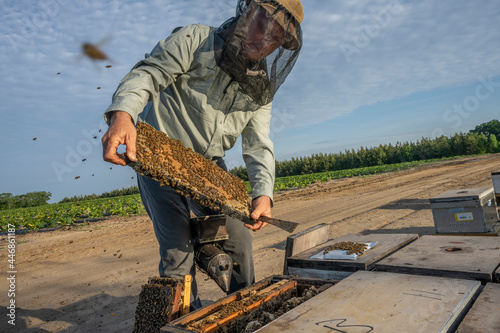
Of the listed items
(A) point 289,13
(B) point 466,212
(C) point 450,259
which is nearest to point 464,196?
(B) point 466,212

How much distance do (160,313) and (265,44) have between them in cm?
205

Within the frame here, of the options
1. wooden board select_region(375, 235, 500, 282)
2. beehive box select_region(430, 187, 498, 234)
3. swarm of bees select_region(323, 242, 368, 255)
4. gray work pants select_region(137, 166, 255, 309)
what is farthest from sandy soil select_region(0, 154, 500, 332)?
wooden board select_region(375, 235, 500, 282)

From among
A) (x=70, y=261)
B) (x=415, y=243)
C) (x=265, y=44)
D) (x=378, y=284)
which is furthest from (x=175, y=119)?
(x=70, y=261)

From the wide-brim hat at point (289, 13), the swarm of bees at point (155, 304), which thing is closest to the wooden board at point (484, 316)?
the swarm of bees at point (155, 304)

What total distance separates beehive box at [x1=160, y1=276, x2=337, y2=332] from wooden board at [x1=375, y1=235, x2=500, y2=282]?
1.57 ft

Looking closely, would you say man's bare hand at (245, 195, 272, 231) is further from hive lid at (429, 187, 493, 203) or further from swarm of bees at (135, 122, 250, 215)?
hive lid at (429, 187, 493, 203)

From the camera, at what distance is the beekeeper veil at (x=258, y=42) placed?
Answer: 2.41 m

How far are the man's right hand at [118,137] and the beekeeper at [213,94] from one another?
226 mm

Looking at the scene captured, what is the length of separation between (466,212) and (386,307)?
3853 mm

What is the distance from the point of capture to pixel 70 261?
6.19m

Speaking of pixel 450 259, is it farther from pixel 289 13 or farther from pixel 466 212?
pixel 466 212

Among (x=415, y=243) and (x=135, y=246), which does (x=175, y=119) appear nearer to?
(x=415, y=243)

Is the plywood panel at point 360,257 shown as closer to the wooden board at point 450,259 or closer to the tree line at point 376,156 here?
the wooden board at point 450,259

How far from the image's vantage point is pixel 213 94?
271 centimetres
